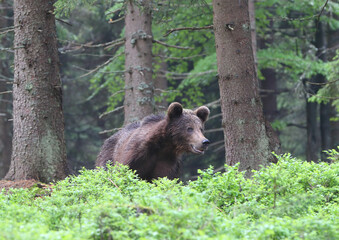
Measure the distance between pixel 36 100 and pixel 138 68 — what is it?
4.80m

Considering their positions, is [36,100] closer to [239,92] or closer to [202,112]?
[202,112]

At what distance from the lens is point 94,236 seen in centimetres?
457

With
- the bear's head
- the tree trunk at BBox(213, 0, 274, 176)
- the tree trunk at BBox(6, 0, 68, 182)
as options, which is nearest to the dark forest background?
the bear's head

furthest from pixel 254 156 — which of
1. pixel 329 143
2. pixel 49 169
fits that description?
pixel 329 143

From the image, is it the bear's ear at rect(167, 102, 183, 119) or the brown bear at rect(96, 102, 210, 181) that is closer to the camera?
the brown bear at rect(96, 102, 210, 181)

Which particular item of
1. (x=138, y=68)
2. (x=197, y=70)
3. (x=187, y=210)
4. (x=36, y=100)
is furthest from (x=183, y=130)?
(x=197, y=70)

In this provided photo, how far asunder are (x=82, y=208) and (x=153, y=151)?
4736 millimetres

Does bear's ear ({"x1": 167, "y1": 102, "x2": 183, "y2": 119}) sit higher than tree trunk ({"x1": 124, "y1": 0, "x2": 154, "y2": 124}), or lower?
lower

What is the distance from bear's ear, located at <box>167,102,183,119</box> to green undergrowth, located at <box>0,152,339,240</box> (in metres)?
2.73

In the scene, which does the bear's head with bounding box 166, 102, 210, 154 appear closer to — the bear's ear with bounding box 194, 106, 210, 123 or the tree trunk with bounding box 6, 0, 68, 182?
the bear's ear with bounding box 194, 106, 210, 123

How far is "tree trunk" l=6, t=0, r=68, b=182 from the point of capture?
927 cm

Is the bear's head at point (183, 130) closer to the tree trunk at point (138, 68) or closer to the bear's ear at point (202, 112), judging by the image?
the bear's ear at point (202, 112)

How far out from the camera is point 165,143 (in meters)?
10.2

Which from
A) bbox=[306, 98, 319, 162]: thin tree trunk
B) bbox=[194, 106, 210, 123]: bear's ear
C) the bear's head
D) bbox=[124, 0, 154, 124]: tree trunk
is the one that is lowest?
bbox=[306, 98, 319, 162]: thin tree trunk
